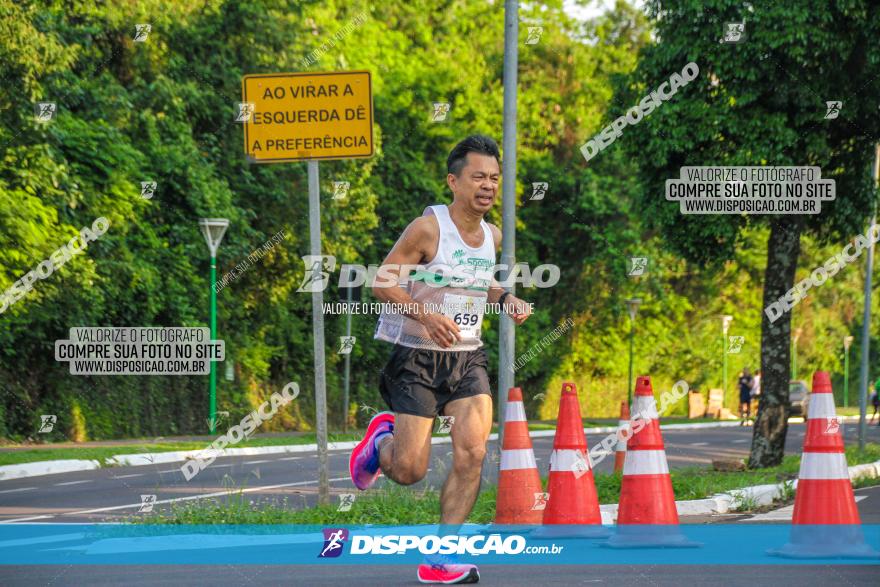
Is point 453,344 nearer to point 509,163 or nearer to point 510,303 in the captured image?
point 510,303

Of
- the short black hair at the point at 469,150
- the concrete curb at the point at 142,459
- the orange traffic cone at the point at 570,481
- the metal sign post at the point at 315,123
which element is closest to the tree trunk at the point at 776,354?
the concrete curb at the point at 142,459

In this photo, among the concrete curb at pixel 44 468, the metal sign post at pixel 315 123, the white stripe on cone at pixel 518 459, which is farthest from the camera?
the concrete curb at pixel 44 468

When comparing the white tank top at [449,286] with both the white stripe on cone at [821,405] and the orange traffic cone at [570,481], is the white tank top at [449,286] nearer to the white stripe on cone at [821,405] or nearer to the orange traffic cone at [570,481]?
the orange traffic cone at [570,481]

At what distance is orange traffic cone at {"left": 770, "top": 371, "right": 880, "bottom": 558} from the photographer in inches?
300

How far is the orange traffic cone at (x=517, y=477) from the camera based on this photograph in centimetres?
905

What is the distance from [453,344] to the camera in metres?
6.82

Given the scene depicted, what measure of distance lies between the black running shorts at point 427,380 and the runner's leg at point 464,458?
8 cm

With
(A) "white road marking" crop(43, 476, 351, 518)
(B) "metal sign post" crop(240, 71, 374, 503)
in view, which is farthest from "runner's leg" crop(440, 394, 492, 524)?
(A) "white road marking" crop(43, 476, 351, 518)

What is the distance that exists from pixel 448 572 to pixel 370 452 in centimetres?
88

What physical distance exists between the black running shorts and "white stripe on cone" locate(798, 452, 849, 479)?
214cm

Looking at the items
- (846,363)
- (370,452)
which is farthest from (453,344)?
(846,363)

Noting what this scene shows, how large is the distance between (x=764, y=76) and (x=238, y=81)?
16.2 meters

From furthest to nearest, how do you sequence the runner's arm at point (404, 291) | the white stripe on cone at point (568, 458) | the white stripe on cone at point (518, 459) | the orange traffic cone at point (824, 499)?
the white stripe on cone at point (518, 459)
the white stripe on cone at point (568, 458)
the orange traffic cone at point (824, 499)
the runner's arm at point (404, 291)

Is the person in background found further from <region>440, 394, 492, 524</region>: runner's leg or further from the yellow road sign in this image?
<region>440, 394, 492, 524</region>: runner's leg
